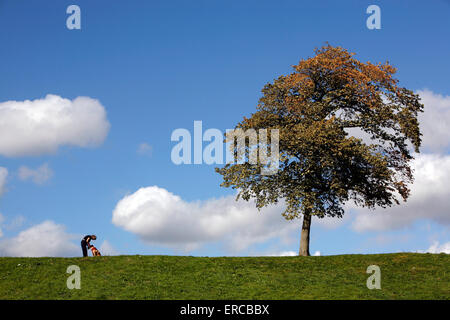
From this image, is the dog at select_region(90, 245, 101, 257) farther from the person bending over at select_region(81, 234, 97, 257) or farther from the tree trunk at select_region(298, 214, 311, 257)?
the tree trunk at select_region(298, 214, 311, 257)

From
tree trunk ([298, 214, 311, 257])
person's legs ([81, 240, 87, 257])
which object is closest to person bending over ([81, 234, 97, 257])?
person's legs ([81, 240, 87, 257])

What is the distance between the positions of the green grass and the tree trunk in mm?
3043

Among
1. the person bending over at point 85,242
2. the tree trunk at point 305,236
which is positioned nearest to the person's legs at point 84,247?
the person bending over at point 85,242

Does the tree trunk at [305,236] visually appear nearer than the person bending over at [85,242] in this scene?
No

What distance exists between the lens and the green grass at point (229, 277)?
28.9m

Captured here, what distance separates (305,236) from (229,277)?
11.0 metres

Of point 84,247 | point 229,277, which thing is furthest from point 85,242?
point 229,277

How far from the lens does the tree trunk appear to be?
4045cm

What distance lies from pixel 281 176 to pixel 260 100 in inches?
278

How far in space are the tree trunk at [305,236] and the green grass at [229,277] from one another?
304cm

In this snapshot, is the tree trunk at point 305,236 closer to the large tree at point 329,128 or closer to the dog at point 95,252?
the large tree at point 329,128

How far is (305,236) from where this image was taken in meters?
40.9

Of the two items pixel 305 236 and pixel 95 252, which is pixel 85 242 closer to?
pixel 95 252
